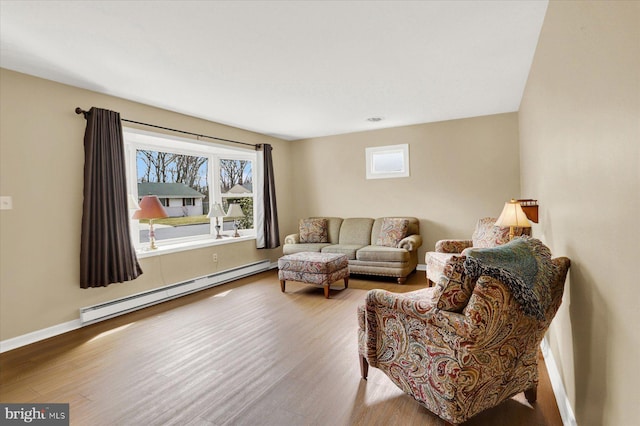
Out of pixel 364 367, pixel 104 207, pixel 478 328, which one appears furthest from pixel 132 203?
pixel 478 328

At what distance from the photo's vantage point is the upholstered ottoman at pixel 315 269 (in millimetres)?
4121

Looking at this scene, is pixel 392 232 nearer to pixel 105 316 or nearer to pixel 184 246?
pixel 184 246

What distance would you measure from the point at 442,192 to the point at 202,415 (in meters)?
4.53

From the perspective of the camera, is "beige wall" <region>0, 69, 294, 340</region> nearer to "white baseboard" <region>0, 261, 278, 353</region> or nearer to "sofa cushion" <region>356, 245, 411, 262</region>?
"white baseboard" <region>0, 261, 278, 353</region>

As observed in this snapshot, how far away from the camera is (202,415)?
6.21 feet

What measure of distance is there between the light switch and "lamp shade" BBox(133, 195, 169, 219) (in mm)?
1172

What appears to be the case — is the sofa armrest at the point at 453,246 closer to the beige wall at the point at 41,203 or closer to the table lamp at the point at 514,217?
the table lamp at the point at 514,217

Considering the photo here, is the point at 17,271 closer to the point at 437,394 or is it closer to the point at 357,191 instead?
the point at 437,394

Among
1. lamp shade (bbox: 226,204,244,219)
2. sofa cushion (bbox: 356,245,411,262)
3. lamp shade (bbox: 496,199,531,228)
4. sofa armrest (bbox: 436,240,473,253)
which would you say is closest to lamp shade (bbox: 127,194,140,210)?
lamp shade (bbox: 226,204,244,219)

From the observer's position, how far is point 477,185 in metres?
5.02

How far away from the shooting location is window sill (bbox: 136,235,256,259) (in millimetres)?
4066

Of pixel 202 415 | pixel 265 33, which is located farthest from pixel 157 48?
pixel 202 415

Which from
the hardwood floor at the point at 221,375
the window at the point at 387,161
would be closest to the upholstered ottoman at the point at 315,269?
the hardwood floor at the point at 221,375

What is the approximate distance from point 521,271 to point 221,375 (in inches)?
79.3
